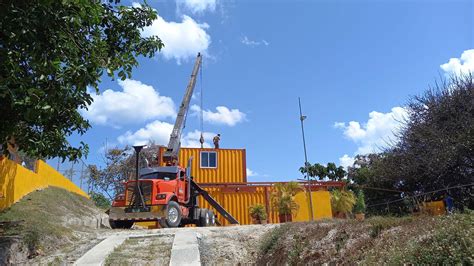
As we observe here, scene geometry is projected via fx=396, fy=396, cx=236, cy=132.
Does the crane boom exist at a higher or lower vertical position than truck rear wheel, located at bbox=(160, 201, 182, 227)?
higher

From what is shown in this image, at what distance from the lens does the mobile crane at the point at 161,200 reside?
1395 centimetres

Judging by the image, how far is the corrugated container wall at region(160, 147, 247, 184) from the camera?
2273cm

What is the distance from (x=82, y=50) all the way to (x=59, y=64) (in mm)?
794

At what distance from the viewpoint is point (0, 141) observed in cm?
747

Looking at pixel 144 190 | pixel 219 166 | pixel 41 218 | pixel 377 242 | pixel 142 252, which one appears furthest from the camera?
pixel 219 166

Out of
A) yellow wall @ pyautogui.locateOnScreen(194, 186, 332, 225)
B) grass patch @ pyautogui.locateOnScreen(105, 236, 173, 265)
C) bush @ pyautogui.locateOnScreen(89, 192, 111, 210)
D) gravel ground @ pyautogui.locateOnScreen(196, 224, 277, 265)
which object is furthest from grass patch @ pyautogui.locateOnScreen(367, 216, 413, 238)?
bush @ pyautogui.locateOnScreen(89, 192, 111, 210)

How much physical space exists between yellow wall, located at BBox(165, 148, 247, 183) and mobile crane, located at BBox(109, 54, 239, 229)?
17.1ft

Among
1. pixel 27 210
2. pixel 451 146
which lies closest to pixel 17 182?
pixel 27 210

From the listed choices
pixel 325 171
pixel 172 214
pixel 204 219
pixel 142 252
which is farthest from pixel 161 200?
pixel 325 171

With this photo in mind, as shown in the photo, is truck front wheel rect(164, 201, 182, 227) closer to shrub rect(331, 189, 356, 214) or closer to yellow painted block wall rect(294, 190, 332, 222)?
yellow painted block wall rect(294, 190, 332, 222)

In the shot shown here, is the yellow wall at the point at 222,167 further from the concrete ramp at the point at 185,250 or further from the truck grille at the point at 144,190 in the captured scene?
the concrete ramp at the point at 185,250

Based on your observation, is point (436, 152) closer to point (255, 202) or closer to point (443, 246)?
point (255, 202)

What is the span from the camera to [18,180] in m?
12.7

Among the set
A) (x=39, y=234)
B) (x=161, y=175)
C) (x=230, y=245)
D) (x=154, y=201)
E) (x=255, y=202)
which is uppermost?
(x=161, y=175)
